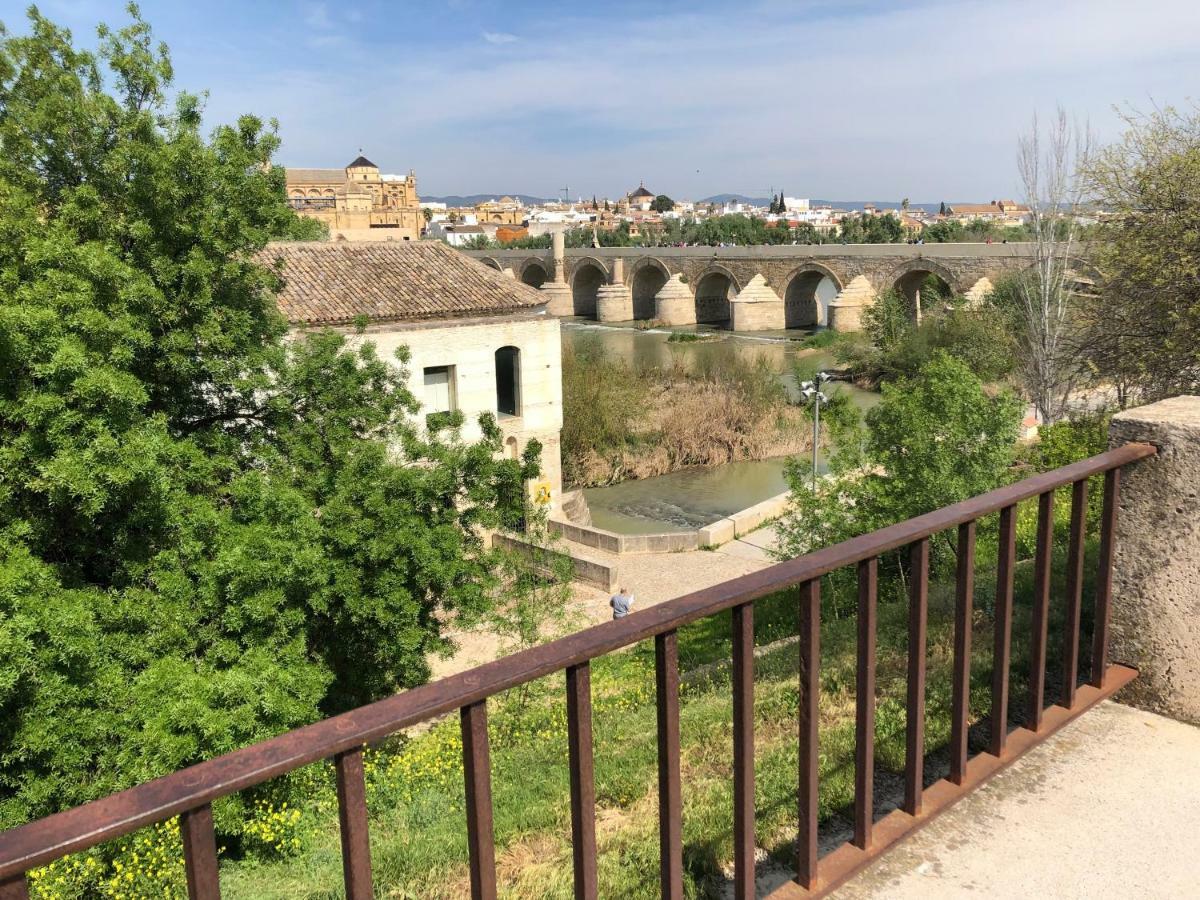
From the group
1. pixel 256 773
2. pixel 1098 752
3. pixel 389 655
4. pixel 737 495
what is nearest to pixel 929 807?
pixel 1098 752

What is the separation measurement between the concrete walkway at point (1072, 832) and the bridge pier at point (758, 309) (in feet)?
174

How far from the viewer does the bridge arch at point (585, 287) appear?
70625 mm

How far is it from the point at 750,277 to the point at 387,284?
4094 cm

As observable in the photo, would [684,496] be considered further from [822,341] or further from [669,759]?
[822,341]

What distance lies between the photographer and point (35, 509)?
9.11m

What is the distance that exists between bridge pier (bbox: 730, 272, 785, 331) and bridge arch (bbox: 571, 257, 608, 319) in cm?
1682

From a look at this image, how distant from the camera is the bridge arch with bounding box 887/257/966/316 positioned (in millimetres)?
43594

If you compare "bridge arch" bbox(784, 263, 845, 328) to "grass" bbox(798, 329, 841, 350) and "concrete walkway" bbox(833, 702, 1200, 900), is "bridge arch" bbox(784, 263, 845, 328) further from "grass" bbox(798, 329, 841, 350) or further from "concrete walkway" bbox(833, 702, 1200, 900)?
"concrete walkway" bbox(833, 702, 1200, 900)

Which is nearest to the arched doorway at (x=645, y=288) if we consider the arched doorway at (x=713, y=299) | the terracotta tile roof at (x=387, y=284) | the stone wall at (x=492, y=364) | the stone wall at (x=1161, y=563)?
the arched doorway at (x=713, y=299)

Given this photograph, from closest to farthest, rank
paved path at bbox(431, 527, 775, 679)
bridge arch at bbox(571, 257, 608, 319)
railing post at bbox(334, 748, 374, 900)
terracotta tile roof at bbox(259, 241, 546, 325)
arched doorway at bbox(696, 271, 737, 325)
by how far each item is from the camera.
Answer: railing post at bbox(334, 748, 374, 900) < paved path at bbox(431, 527, 775, 679) < terracotta tile roof at bbox(259, 241, 546, 325) < arched doorway at bbox(696, 271, 737, 325) < bridge arch at bbox(571, 257, 608, 319)

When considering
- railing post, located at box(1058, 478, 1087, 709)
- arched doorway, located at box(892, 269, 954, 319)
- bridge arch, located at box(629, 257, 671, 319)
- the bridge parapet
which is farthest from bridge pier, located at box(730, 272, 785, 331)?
railing post, located at box(1058, 478, 1087, 709)

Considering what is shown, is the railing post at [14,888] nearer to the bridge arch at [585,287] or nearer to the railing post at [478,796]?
the railing post at [478,796]

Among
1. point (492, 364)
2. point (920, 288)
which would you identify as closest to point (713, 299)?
point (920, 288)

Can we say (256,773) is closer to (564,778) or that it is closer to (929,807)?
(929,807)
